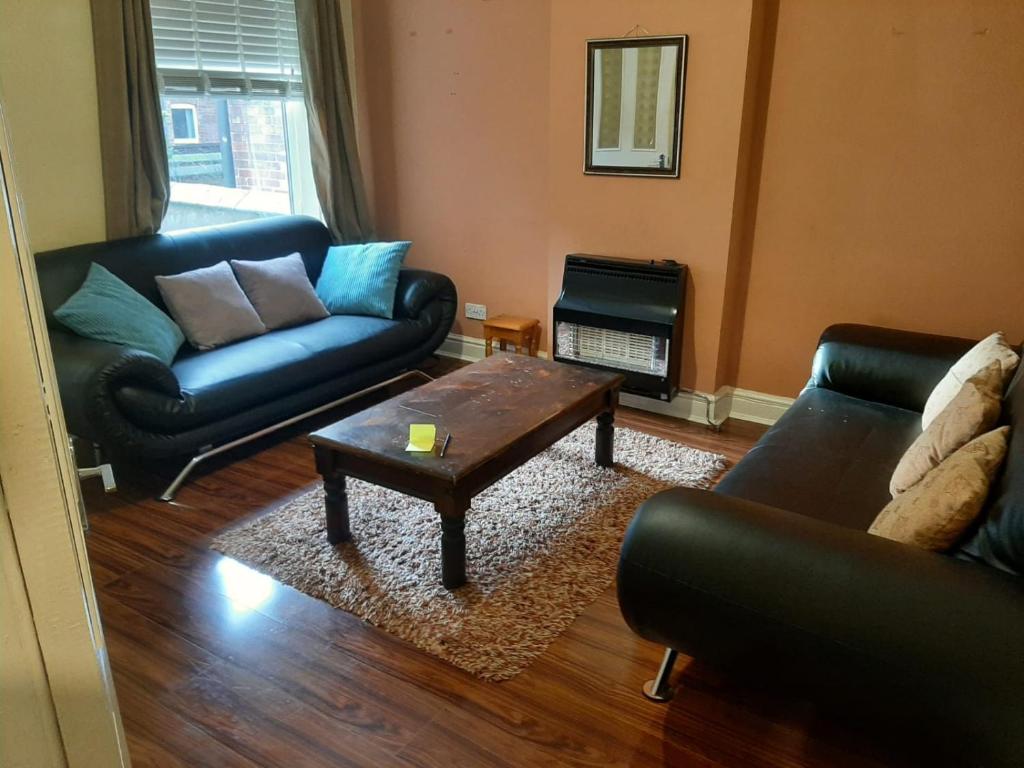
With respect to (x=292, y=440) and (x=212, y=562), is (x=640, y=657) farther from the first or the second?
(x=292, y=440)

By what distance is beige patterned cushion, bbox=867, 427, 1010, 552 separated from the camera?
5.11 ft

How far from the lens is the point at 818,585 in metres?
1.53

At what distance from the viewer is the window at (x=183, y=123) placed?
386 centimetres

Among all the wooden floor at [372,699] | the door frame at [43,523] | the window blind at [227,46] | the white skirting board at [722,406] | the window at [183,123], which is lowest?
the wooden floor at [372,699]

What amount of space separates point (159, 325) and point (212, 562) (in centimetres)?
115

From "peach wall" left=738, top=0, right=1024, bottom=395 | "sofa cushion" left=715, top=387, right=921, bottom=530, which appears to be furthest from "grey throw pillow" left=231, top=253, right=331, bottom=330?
"sofa cushion" left=715, top=387, right=921, bottom=530

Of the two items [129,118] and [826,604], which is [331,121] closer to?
[129,118]

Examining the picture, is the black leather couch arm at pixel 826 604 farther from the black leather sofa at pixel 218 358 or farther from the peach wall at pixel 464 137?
the peach wall at pixel 464 137

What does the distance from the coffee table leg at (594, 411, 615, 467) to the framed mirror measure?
122cm

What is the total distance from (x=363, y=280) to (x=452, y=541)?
2049mm

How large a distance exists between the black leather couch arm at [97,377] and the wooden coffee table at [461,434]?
2.62 feet

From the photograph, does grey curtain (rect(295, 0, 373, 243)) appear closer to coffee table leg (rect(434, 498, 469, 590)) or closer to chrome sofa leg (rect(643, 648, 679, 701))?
coffee table leg (rect(434, 498, 469, 590))

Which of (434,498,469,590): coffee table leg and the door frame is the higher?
the door frame

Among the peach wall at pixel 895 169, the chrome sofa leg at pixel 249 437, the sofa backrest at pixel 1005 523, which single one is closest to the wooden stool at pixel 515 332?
the chrome sofa leg at pixel 249 437
